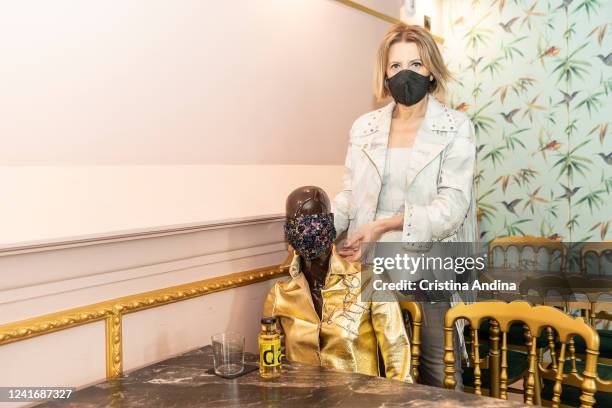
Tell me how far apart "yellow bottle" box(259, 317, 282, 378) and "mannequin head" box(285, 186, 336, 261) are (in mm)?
257

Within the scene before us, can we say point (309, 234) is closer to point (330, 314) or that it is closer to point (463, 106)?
point (330, 314)

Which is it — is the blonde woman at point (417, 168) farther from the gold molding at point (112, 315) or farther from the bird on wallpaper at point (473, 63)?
the bird on wallpaper at point (473, 63)

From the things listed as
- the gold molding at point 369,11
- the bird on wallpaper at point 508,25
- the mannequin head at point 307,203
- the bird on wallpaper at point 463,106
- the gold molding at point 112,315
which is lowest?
the gold molding at point 112,315

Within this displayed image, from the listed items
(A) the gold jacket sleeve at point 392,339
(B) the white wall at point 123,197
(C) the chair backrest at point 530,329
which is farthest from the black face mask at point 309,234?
(C) the chair backrest at point 530,329

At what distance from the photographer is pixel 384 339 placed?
1694mm

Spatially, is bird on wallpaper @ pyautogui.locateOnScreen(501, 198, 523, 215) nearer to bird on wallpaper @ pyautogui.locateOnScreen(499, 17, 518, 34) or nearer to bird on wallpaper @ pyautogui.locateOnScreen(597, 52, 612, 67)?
bird on wallpaper @ pyautogui.locateOnScreen(597, 52, 612, 67)

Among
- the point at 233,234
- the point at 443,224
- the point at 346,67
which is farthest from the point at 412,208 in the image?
the point at 346,67

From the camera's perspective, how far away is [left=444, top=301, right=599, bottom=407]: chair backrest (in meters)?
1.48

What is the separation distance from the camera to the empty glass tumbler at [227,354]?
61.4 inches

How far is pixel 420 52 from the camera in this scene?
78.5 inches

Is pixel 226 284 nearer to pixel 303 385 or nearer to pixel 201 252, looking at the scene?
pixel 201 252

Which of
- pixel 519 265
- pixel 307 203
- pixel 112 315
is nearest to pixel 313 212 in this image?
pixel 307 203

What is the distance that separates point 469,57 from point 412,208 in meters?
2.32
